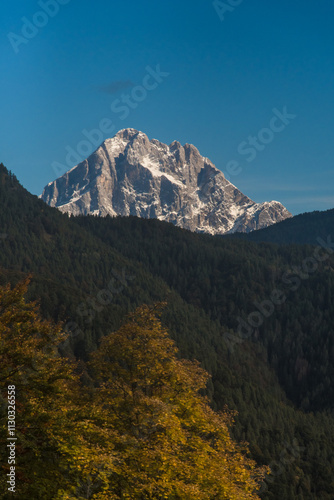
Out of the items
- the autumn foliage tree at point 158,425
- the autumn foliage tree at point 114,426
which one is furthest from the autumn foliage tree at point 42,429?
the autumn foliage tree at point 158,425

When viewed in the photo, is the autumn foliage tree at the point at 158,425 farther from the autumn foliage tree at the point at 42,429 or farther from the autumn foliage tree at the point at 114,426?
the autumn foliage tree at the point at 42,429

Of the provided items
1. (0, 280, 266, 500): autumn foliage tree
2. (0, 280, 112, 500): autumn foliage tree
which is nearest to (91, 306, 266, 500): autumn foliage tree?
(0, 280, 266, 500): autumn foliage tree

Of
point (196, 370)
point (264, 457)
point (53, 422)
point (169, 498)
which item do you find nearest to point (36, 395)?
point (53, 422)

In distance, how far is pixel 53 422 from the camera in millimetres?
28484

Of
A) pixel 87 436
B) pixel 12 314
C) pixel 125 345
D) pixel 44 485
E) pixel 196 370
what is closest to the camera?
pixel 44 485

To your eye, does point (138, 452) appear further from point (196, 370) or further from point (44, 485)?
point (196, 370)

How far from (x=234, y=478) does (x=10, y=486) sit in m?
15.4

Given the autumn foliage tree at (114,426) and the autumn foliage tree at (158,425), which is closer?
the autumn foliage tree at (114,426)

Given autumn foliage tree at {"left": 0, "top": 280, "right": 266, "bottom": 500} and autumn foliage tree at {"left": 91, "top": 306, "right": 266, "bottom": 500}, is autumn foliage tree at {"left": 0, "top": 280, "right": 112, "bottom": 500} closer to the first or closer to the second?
autumn foliage tree at {"left": 0, "top": 280, "right": 266, "bottom": 500}

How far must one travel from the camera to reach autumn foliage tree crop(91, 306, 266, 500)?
91.7 ft

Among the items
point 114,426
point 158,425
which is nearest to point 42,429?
point 114,426

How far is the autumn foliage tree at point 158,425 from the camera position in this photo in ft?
91.7

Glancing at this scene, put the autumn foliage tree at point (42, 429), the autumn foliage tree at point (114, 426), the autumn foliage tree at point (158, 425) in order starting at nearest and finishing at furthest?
1. the autumn foliage tree at point (42, 429)
2. the autumn foliage tree at point (114, 426)
3. the autumn foliage tree at point (158, 425)

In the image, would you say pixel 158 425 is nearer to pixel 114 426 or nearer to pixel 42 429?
pixel 114 426
